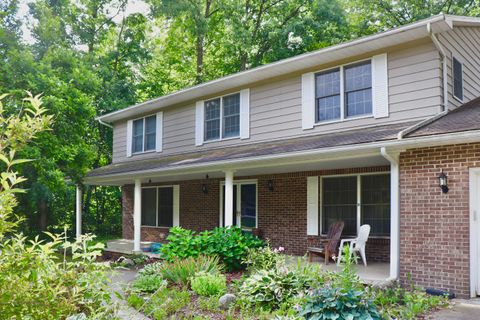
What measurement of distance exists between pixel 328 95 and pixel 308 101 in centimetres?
52

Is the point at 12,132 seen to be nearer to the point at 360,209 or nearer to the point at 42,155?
the point at 360,209

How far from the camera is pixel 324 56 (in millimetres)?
9719

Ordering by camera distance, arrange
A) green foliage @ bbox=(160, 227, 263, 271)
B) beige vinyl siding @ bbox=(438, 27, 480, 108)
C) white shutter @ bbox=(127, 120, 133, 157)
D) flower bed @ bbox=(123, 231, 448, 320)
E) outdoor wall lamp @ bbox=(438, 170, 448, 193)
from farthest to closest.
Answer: white shutter @ bbox=(127, 120, 133, 157) < beige vinyl siding @ bbox=(438, 27, 480, 108) < green foliage @ bbox=(160, 227, 263, 271) < outdoor wall lamp @ bbox=(438, 170, 448, 193) < flower bed @ bbox=(123, 231, 448, 320)

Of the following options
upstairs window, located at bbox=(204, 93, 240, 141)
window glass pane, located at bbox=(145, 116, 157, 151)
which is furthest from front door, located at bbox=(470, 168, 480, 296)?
window glass pane, located at bbox=(145, 116, 157, 151)

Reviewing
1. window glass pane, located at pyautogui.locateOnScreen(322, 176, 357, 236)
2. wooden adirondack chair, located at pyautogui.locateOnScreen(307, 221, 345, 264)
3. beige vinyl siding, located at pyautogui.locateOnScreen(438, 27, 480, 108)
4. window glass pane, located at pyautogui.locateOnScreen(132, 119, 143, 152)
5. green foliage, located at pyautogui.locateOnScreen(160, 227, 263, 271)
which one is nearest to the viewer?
green foliage, located at pyautogui.locateOnScreen(160, 227, 263, 271)

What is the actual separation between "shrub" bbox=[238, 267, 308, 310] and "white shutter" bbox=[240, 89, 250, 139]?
18.7 feet

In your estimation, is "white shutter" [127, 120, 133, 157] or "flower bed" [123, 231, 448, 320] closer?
"flower bed" [123, 231, 448, 320]

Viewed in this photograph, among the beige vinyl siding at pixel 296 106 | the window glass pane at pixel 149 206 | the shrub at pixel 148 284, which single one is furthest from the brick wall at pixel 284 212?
the shrub at pixel 148 284

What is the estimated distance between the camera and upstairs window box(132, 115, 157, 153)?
15.1 meters

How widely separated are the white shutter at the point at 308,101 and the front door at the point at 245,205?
8.53 feet

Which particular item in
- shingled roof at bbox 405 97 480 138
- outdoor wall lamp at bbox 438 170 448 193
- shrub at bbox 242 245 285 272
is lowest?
shrub at bbox 242 245 285 272

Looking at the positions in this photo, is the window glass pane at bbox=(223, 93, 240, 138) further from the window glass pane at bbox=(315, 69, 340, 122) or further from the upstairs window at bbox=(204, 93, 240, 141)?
the window glass pane at bbox=(315, 69, 340, 122)

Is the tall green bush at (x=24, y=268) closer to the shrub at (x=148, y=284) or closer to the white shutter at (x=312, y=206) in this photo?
the shrub at (x=148, y=284)

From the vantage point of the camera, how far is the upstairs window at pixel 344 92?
31.1ft
